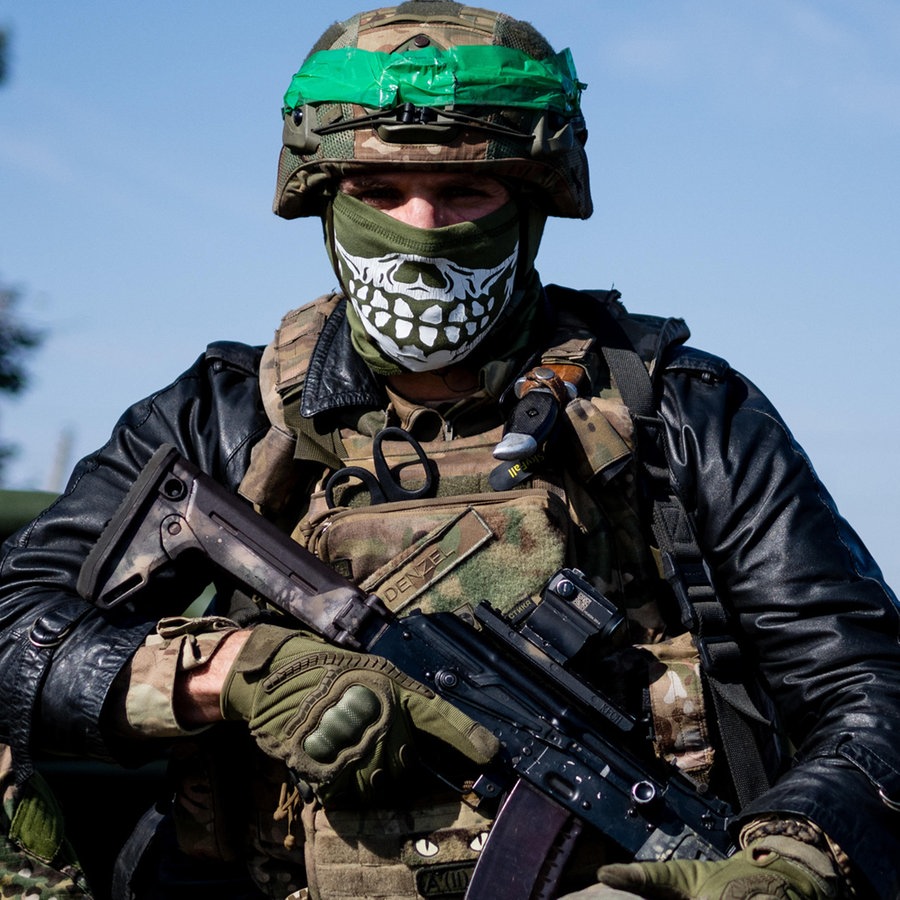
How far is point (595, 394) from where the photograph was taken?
439cm

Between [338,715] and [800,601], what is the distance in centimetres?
122

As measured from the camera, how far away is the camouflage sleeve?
13.1 feet

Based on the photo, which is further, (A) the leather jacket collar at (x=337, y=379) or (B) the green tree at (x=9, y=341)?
(B) the green tree at (x=9, y=341)

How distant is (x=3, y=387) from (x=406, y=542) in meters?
8.11

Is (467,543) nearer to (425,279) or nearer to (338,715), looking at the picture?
(338,715)

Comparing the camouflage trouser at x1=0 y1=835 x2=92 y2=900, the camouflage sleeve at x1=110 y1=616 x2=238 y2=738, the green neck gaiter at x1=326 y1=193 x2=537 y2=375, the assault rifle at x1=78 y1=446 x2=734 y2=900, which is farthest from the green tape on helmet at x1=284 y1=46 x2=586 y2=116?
the camouflage trouser at x1=0 y1=835 x2=92 y2=900

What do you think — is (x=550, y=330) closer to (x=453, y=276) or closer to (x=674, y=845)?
(x=453, y=276)

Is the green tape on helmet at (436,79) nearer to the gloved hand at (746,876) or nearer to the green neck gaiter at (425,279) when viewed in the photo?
the green neck gaiter at (425,279)

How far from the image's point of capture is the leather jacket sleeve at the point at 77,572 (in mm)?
4094

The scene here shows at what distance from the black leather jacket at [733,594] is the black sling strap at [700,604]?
0.05 metres

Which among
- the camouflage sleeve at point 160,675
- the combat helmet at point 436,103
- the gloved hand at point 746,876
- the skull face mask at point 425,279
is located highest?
the combat helmet at point 436,103

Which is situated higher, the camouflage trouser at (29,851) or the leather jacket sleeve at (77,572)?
Result: the leather jacket sleeve at (77,572)

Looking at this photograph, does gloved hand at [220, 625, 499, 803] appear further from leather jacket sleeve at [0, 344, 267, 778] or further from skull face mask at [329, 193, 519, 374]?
skull face mask at [329, 193, 519, 374]

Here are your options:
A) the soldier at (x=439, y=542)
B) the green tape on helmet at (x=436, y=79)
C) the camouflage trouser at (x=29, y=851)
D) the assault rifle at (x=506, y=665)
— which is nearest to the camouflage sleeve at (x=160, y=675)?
the soldier at (x=439, y=542)
